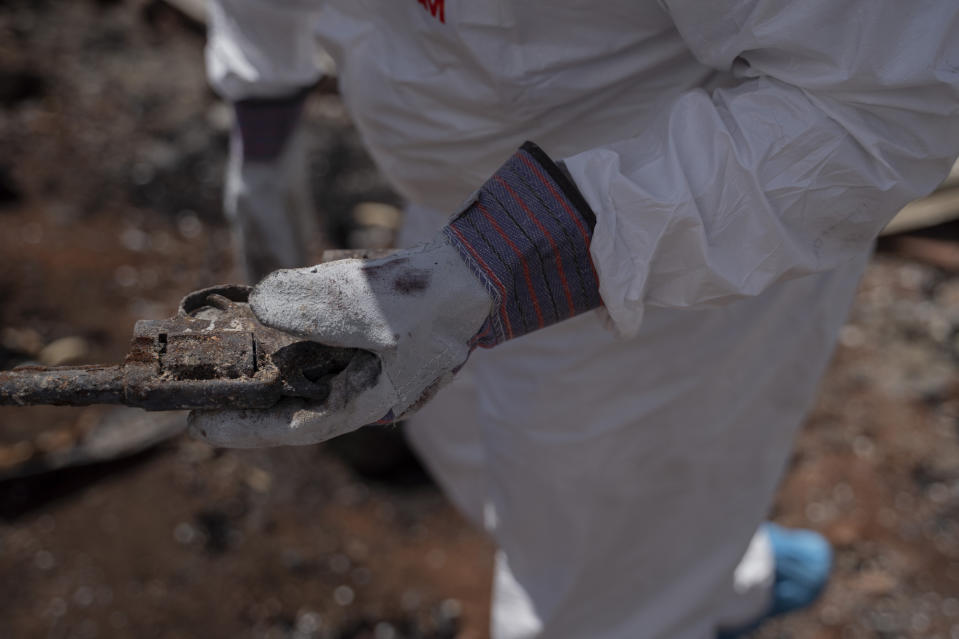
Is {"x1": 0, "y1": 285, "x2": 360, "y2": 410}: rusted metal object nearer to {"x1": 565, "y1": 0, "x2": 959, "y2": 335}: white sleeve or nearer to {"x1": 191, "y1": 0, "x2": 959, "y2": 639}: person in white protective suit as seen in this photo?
{"x1": 191, "y1": 0, "x2": 959, "y2": 639}: person in white protective suit

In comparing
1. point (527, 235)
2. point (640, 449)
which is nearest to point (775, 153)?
point (527, 235)

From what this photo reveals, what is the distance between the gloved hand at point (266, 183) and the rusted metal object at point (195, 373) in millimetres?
1141

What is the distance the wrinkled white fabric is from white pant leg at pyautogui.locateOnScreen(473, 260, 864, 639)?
0.85 metres

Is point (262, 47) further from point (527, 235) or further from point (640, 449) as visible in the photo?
point (640, 449)

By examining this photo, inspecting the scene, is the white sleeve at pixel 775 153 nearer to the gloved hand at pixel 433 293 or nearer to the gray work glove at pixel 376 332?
the gloved hand at pixel 433 293

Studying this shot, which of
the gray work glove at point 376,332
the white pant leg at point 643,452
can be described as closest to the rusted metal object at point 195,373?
the gray work glove at point 376,332

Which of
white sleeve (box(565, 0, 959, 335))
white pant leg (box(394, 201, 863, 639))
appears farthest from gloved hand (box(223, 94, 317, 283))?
white sleeve (box(565, 0, 959, 335))

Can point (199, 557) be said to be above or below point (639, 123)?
below

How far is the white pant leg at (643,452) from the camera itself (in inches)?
68.1

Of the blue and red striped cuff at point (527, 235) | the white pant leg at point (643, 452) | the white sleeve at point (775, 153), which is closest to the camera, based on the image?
the white sleeve at point (775, 153)

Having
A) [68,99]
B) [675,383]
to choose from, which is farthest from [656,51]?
[68,99]

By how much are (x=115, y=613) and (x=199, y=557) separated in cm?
28

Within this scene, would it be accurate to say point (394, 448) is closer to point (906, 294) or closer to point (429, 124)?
point (429, 124)

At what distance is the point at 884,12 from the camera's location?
1.10 meters
